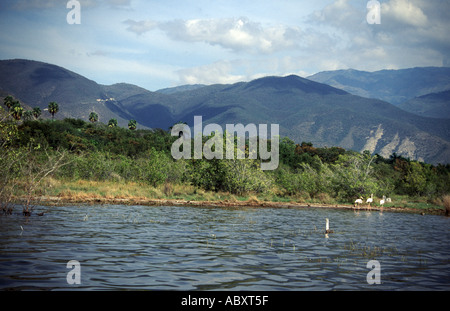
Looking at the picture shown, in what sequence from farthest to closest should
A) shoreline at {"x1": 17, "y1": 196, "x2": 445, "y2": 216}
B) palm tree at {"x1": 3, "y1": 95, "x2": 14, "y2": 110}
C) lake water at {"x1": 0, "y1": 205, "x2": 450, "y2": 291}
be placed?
palm tree at {"x1": 3, "y1": 95, "x2": 14, "y2": 110} < shoreline at {"x1": 17, "y1": 196, "x2": 445, "y2": 216} < lake water at {"x1": 0, "y1": 205, "x2": 450, "y2": 291}

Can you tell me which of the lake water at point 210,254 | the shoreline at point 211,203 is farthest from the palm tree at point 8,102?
the lake water at point 210,254

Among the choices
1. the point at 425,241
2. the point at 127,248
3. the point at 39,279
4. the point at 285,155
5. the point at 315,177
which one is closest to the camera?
the point at 39,279

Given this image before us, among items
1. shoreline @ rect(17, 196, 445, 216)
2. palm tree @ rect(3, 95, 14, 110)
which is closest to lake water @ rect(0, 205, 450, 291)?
shoreline @ rect(17, 196, 445, 216)

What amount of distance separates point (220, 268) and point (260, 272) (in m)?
1.38

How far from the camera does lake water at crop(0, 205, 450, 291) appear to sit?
12773 millimetres

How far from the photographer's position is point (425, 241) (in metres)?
22.8

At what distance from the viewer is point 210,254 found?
1694 centimetres

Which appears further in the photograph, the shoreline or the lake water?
the shoreline

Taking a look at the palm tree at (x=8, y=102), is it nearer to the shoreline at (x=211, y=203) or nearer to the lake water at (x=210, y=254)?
the shoreline at (x=211, y=203)

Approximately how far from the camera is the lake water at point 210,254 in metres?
12.8

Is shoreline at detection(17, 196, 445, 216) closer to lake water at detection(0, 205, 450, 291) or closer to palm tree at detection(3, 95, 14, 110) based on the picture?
lake water at detection(0, 205, 450, 291)
